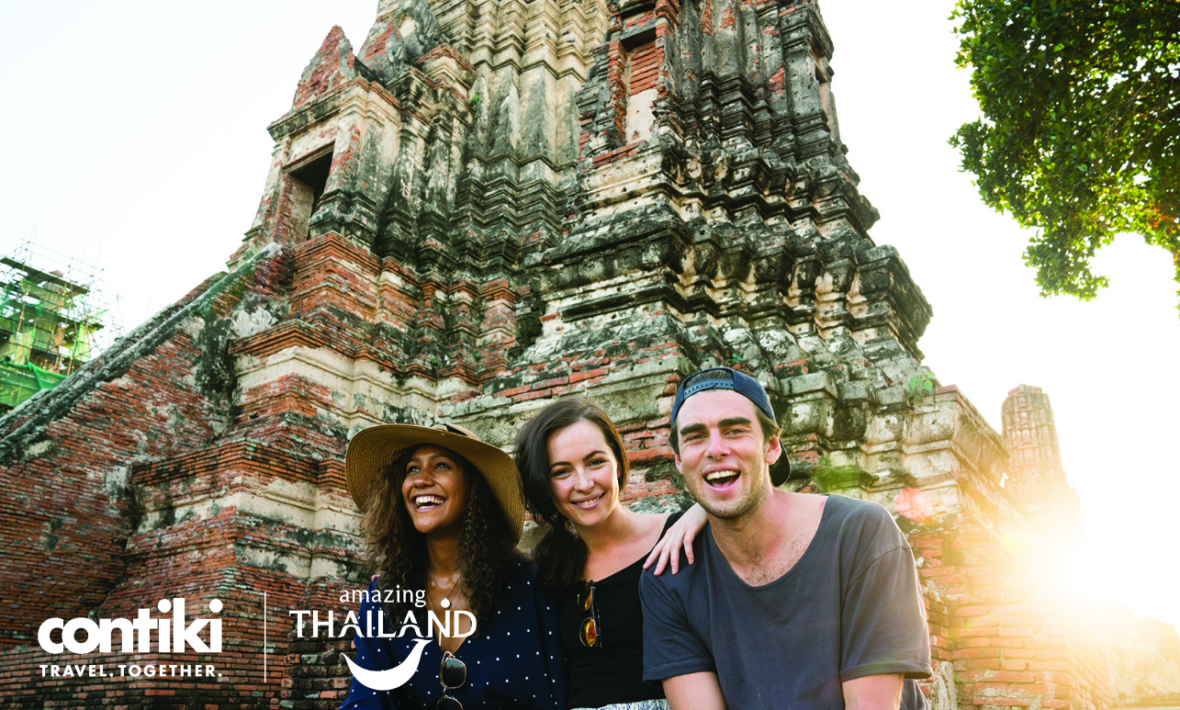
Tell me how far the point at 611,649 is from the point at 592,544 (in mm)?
379

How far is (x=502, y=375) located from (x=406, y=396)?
162 inches

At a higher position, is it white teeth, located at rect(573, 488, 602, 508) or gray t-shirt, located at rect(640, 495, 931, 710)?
white teeth, located at rect(573, 488, 602, 508)

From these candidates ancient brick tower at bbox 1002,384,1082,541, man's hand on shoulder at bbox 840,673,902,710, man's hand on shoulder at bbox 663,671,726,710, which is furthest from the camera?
ancient brick tower at bbox 1002,384,1082,541

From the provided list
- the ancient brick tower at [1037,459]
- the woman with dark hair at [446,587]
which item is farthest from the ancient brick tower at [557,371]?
the ancient brick tower at [1037,459]

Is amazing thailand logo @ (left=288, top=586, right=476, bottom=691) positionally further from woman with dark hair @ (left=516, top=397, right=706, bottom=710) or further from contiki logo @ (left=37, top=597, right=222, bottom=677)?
contiki logo @ (left=37, top=597, right=222, bottom=677)

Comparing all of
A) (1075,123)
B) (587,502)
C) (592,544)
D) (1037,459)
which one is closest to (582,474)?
(587,502)

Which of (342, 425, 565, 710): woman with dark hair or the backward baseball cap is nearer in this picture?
the backward baseball cap

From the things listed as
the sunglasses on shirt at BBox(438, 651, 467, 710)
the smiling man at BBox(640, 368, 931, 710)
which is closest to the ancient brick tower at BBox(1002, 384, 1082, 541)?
the smiling man at BBox(640, 368, 931, 710)

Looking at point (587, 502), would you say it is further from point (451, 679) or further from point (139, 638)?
point (139, 638)

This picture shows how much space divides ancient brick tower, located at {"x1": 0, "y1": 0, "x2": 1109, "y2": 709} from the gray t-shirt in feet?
7.49

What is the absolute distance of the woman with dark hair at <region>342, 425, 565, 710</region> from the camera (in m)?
2.46

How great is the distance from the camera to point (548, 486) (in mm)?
2662

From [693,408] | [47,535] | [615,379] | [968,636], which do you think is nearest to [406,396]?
[47,535]

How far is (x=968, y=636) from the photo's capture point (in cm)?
426
